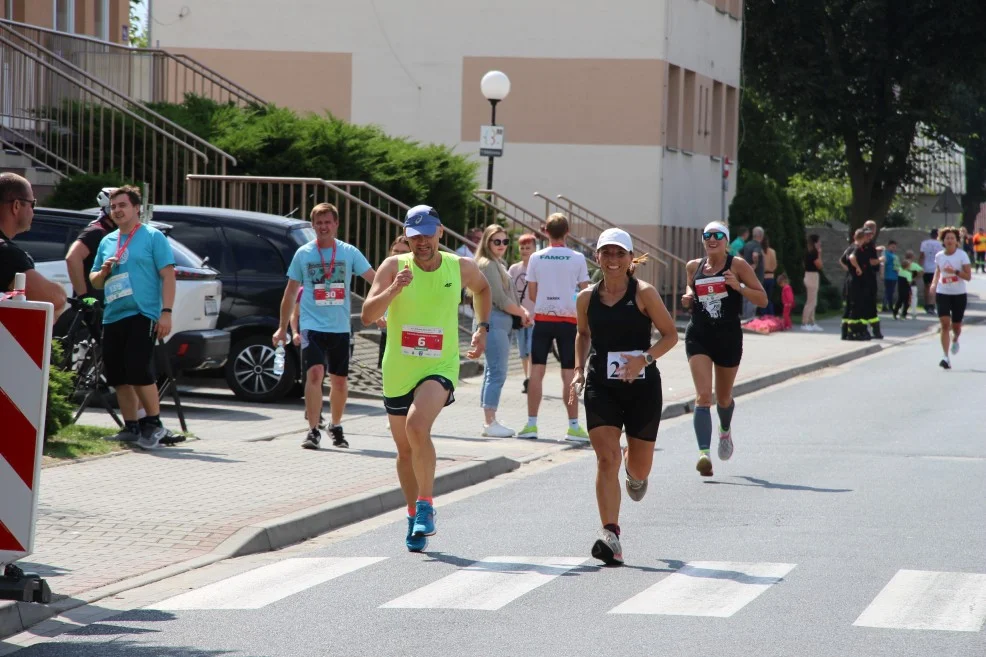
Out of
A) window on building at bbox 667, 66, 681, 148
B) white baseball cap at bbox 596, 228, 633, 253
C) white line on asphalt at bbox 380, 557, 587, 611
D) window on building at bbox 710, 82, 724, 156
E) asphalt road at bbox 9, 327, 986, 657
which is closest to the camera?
asphalt road at bbox 9, 327, 986, 657

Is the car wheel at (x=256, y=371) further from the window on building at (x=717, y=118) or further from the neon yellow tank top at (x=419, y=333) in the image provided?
the window on building at (x=717, y=118)

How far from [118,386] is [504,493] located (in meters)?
3.12

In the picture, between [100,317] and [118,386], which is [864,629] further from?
[100,317]

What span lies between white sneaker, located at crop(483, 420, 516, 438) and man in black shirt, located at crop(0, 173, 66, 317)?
7.37 metres

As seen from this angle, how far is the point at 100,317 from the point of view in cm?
1363

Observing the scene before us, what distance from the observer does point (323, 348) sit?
1318cm

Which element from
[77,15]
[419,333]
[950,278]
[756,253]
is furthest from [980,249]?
[419,333]

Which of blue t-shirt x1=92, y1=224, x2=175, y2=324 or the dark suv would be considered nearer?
blue t-shirt x1=92, y1=224, x2=175, y2=324

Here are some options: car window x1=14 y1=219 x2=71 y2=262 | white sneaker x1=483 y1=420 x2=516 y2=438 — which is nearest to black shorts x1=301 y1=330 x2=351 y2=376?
white sneaker x1=483 y1=420 x2=516 y2=438

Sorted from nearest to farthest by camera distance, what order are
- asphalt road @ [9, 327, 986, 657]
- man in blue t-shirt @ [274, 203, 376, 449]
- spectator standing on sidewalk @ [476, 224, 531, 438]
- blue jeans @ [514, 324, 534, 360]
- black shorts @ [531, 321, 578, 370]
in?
asphalt road @ [9, 327, 986, 657]
man in blue t-shirt @ [274, 203, 376, 449]
spectator standing on sidewalk @ [476, 224, 531, 438]
black shorts @ [531, 321, 578, 370]
blue jeans @ [514, 324, 534, 360]

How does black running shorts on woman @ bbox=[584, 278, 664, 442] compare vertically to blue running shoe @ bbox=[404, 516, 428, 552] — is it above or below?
above

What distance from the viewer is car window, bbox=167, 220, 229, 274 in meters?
16.6

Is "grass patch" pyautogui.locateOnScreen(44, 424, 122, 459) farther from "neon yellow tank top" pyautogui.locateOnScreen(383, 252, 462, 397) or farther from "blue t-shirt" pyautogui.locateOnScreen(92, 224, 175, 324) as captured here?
"neon yellow tank top" pyautogui.locateOnScreen(383, 252, 462, 397)

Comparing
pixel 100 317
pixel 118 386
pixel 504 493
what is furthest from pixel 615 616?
pixel 100 317
